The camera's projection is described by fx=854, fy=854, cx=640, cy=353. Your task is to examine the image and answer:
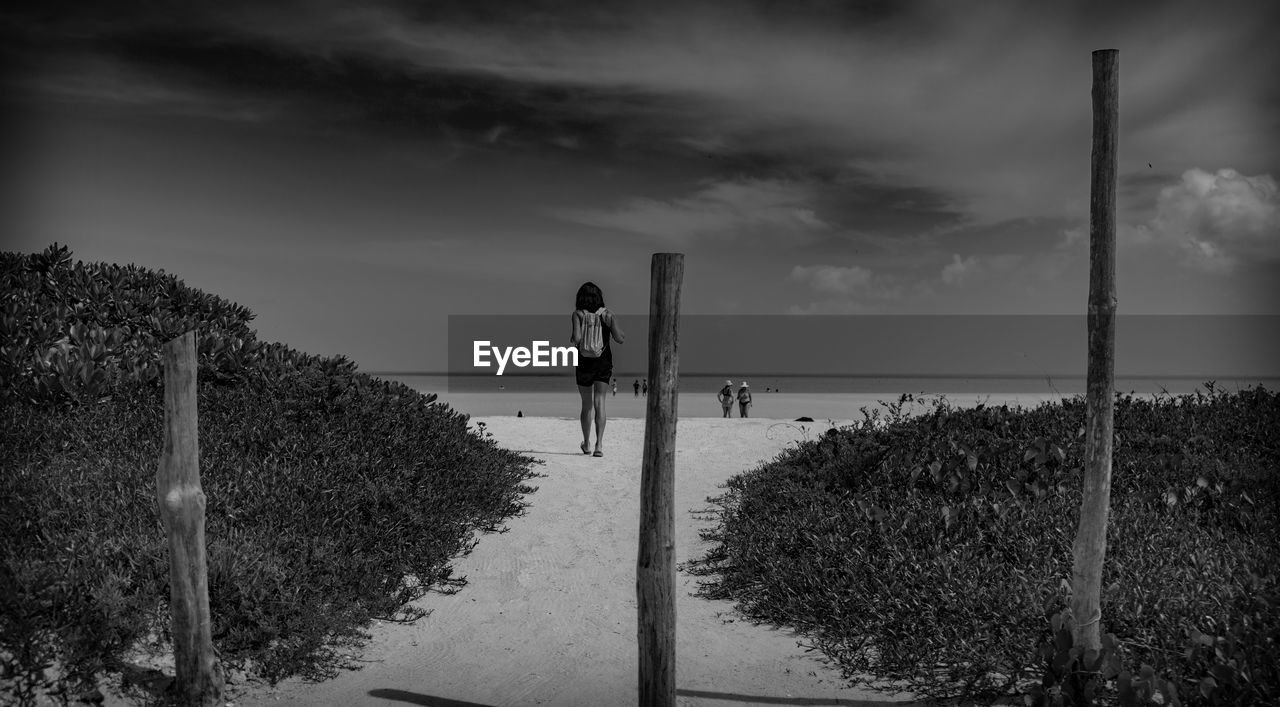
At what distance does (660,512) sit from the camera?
545cm

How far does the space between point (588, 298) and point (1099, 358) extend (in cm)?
936

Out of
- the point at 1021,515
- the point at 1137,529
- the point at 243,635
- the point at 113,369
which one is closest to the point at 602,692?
the point at 243,635

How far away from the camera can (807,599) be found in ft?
24.4

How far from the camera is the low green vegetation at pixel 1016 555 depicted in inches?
211

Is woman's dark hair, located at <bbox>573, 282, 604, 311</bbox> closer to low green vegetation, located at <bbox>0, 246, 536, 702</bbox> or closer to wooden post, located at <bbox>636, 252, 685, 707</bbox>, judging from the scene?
low green vegetation, located at <bbox>0, 246, 536, 702</bbox>

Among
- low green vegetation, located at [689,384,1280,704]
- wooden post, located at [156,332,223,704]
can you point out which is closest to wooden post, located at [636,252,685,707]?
low green vegetation, located at [689,384,1280,704]

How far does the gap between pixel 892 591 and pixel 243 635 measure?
5.02 m

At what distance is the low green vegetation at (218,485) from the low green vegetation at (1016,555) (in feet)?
11.0

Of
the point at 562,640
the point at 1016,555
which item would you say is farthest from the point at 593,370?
the point at 1016,555

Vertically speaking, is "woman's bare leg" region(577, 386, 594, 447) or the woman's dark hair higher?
the woman's dark hair

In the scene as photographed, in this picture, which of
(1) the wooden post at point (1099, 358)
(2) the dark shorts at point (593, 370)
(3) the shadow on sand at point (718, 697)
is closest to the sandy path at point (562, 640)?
(3) the shadow on sand at point (718, 697)

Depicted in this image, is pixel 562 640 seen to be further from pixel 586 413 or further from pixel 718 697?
pixel 586 413

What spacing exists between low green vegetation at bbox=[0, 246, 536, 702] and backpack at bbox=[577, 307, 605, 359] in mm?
2103

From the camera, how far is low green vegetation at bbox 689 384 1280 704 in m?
5.36
